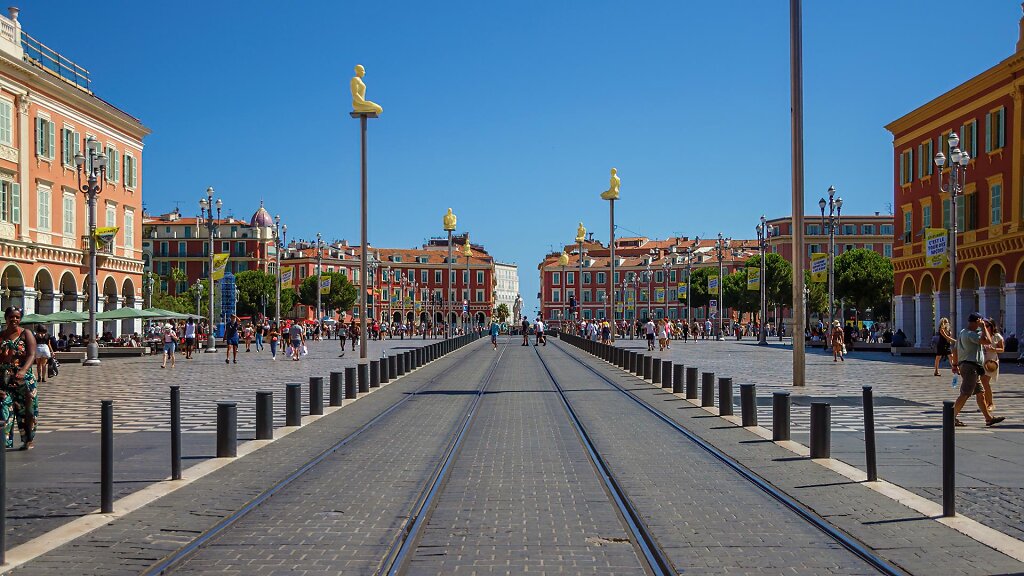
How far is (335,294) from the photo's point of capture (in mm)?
133375

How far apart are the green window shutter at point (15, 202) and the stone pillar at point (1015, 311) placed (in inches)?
1574

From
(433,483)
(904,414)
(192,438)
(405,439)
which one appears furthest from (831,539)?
(904,414)

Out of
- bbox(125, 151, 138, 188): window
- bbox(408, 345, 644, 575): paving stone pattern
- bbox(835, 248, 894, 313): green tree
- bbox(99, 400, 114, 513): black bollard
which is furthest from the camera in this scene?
bbox(835, 248, 894, 313): green tree

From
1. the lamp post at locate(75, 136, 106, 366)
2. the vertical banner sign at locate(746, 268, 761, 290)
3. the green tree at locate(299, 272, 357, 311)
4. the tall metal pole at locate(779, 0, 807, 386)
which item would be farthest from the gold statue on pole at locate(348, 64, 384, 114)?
the green tree at locate(299, 272, 357, 311)

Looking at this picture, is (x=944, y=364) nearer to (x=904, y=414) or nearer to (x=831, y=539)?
(x=904, y=414)

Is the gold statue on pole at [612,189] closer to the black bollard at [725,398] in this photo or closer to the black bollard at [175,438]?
the black bollard at [725,398]

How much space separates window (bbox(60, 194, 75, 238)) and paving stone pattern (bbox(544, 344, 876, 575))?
3792 centimetres

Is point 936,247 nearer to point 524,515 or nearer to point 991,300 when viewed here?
point 991,300

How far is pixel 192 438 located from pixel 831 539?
9.39m

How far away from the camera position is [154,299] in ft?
367

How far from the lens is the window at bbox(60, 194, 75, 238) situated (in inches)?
1817

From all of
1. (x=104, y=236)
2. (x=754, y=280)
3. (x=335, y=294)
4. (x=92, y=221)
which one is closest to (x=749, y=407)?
(x=92, y=221)

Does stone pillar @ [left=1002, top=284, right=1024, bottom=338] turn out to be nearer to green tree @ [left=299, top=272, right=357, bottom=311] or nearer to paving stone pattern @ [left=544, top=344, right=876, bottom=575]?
paving stone pattern @ [left=544, top=344, right=876, bottom=575]

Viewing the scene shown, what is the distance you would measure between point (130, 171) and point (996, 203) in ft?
138
